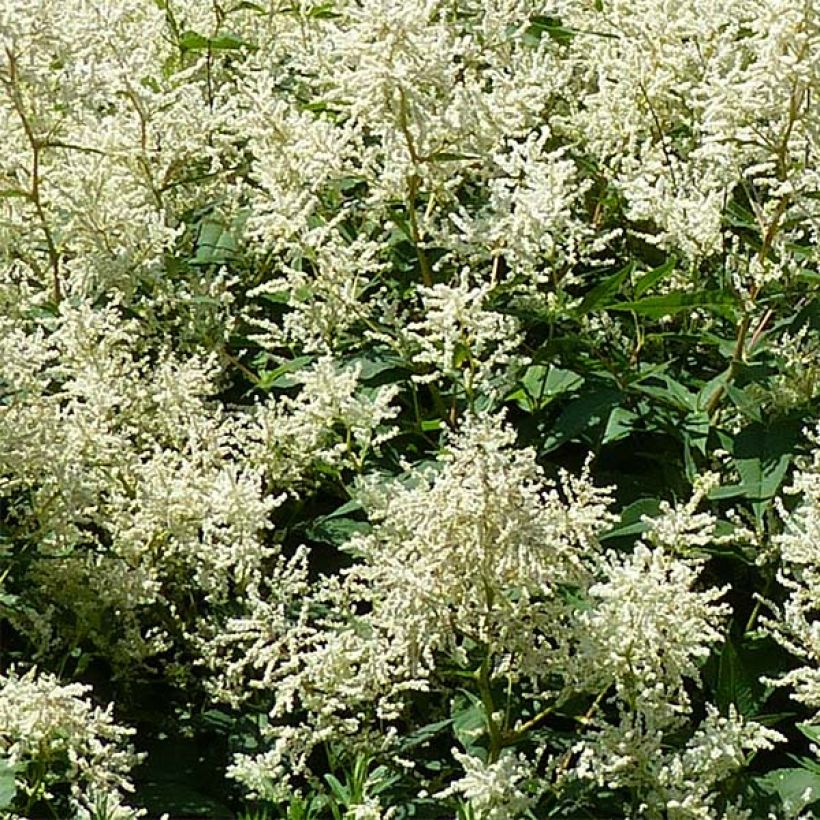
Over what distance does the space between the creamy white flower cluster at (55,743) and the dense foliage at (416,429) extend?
0.4 inches

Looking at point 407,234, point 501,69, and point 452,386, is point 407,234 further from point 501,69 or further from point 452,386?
point 501,69

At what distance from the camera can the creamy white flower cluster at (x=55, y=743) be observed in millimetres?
3176

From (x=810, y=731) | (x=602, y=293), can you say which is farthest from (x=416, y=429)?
(x=810, y=731)

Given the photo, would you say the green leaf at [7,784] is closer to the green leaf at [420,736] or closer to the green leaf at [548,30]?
the green leaf at [420,736]

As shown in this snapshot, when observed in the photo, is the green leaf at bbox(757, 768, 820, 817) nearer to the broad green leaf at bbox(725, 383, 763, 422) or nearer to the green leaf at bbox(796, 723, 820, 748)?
the green leaf at bbox(796, 723, 820, 748)

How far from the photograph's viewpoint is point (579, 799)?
330 centimetres

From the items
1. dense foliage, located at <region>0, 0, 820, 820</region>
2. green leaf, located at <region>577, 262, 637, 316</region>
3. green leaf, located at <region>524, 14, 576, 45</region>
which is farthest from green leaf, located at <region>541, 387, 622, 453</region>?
green leaf, located at <region>524, 14, 576, 45</region>

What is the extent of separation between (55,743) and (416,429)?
1.29m

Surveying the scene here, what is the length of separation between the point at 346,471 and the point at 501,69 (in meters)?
1.21

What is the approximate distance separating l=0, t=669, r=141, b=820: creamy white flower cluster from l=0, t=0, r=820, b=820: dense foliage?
0.03 feet

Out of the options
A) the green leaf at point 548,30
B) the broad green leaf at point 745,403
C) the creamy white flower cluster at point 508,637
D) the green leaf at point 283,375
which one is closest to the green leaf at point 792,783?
the creamy white flower cluster at point 508,637

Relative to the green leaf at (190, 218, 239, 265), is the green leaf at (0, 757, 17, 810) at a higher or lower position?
lower

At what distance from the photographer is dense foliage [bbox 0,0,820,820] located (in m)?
3.21

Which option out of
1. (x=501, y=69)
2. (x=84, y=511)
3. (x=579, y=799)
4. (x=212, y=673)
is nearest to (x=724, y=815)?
(x=579, y=799)
